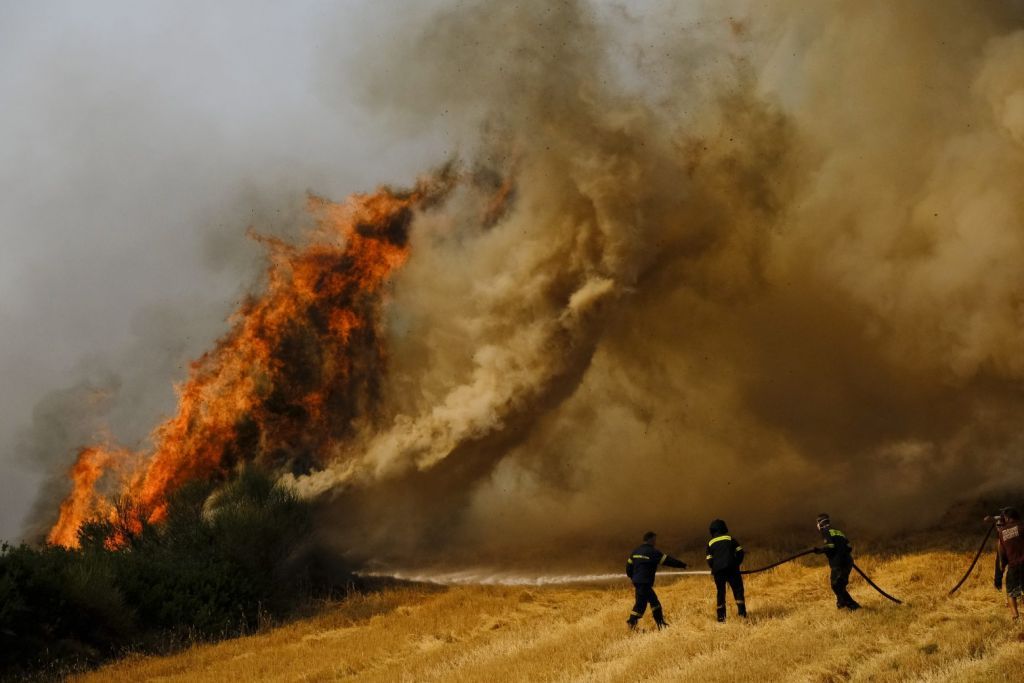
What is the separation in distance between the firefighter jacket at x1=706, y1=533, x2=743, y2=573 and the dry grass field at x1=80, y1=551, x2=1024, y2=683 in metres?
1.07

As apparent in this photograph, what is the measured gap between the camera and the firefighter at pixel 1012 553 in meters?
15.8

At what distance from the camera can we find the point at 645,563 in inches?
744

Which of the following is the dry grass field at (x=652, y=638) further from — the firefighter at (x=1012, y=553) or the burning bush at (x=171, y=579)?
the burning bush at (x=171, y=579)

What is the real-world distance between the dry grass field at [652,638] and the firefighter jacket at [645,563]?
39.4 inches

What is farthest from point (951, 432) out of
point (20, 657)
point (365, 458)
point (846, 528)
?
point (20, 657)

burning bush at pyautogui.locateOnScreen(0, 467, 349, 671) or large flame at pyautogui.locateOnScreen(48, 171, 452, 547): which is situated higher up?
large flame at pyautogui.locateOnScreen(48, 171, 452, 547)

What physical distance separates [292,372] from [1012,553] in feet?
88.9

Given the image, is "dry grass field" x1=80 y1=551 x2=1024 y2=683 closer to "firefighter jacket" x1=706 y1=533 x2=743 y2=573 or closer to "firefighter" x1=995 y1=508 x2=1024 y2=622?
"firefighter" x1=995 y1=508 x2=1024 y2=622

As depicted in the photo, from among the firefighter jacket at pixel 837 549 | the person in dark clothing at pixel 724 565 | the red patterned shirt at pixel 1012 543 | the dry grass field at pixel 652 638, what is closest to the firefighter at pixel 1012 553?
the red patterned shirt at pixel 1012 543

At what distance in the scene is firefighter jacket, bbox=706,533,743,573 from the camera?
1825cm

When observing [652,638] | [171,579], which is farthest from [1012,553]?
[171,579]

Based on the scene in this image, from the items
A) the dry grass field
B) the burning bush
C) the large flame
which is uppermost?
the large flame

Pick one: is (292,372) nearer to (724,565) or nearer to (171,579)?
(171,579)

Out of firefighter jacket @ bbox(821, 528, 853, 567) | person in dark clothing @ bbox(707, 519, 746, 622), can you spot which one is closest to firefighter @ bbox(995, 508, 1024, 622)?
firefighter jacket @ bbox(821, 528, 853, 567)
